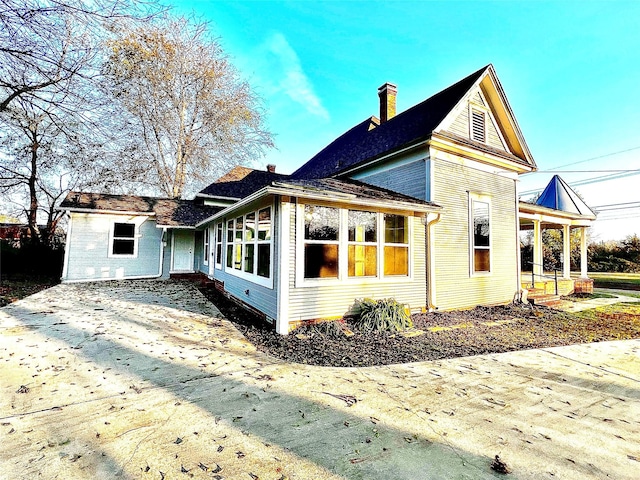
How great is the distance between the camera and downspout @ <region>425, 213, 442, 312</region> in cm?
763

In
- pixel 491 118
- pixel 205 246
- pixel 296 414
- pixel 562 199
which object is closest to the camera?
pixel 296 414

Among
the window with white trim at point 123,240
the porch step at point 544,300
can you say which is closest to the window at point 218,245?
the window with white trim at point 123,240

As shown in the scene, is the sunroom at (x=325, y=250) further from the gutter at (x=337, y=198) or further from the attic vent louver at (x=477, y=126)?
the attic vent louver at (x=477, y=126)

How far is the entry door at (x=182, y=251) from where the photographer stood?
1418cm

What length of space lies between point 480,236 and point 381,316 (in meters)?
4.82

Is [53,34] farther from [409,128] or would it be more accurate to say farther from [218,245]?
[409,128]

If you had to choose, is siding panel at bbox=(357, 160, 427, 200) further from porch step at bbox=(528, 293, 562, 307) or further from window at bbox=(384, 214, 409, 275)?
porch step at bbox=(528, 293, 562, 307)

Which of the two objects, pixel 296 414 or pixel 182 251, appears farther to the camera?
pixel 182 251

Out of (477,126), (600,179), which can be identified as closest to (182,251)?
(477,126)

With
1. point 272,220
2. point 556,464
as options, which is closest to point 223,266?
point 272,220

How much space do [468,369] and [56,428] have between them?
187 inches

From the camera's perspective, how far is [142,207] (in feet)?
44.3

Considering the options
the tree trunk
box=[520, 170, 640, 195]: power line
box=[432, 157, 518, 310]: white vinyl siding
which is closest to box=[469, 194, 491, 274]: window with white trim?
box=[432, 157, 518, 310]: white vinyl siding

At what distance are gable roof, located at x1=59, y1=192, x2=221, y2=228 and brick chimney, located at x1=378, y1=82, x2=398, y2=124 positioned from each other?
380 inches
